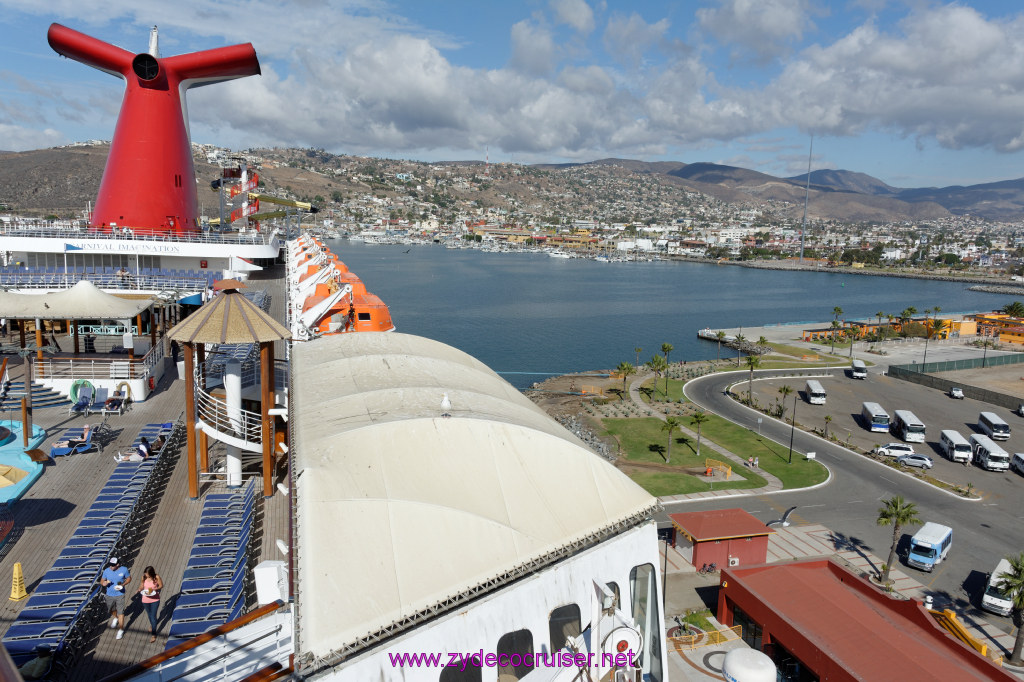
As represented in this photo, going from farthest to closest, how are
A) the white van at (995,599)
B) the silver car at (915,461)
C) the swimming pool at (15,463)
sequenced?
the silver car at (915,461), the white van at (995,599), the swimming pool at (15,463)

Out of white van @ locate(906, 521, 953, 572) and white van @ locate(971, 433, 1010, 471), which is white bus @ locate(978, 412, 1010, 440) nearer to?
white van @ locate(971, 433, 1010, 471)

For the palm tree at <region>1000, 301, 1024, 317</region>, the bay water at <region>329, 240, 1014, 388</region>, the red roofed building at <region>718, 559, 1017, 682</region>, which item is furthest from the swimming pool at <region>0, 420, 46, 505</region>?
the palm tree at <region>1000, 301, 1024, 317</region>

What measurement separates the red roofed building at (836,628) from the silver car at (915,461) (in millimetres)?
14006

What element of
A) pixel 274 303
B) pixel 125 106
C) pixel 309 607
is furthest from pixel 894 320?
pixel 309 607

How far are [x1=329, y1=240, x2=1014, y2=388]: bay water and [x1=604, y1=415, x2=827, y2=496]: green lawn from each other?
1371 cm

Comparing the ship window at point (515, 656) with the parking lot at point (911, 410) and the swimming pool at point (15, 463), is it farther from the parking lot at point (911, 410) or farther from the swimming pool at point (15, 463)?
the parking lot at point (911, 410)

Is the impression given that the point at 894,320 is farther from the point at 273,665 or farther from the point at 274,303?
the point at 273,665

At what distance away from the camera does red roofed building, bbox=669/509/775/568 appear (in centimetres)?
1598

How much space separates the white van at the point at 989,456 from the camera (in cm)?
2459

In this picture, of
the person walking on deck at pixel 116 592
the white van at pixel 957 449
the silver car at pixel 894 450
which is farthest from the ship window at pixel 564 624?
the white van at pixel 957 449

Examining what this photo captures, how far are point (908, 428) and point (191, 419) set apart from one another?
28.7 m

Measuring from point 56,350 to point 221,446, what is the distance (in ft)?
27.7

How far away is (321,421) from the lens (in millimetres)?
7582

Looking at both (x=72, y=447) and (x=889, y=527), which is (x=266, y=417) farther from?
(x=889, y=527)
